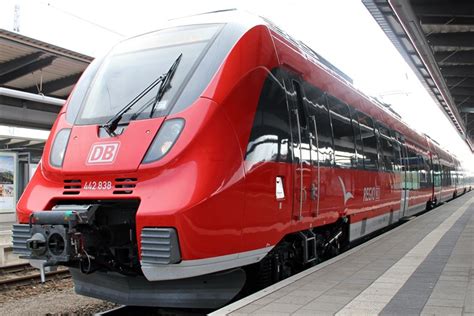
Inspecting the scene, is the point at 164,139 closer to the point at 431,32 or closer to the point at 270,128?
the point at 270,128

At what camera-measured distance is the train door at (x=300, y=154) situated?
18.9 ft

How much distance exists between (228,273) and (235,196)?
2.95ft

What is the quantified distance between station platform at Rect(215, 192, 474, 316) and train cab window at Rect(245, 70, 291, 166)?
1396mm

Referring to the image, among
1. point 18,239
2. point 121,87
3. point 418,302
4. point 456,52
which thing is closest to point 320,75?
point 121,87

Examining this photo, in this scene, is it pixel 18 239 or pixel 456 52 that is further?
pixel 456 52

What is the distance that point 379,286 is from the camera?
18.2 ft

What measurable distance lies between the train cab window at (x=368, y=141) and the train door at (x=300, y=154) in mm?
3038

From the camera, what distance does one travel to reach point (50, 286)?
853 centimetres

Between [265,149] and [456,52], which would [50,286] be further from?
[456,52]

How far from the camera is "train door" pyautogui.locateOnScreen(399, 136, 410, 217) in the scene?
42.3ft

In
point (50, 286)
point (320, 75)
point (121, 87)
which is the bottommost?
point (50, 286)

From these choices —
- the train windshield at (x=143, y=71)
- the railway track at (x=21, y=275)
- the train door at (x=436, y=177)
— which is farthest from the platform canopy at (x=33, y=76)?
the train door at (x=436, y=177)

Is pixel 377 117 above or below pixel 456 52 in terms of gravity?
below

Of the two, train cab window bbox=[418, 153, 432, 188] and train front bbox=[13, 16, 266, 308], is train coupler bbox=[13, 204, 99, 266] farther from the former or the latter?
train cab window bbox=[418, 153, 432, 188]
